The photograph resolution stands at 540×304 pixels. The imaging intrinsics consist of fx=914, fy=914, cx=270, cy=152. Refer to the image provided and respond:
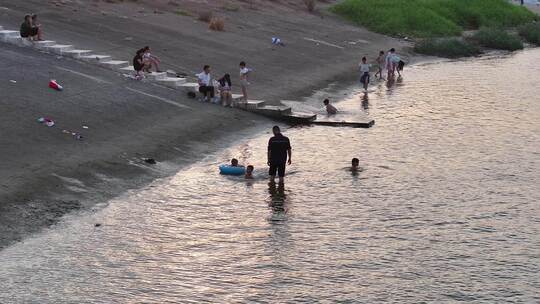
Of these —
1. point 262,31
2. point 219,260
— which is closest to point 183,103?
point 219,260

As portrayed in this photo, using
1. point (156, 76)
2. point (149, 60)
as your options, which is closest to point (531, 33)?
point (149, 60)

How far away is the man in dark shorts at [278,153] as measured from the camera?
24.9m

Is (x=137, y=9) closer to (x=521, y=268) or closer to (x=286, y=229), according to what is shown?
(x=286, y=229)

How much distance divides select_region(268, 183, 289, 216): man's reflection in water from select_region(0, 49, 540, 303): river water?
81mm

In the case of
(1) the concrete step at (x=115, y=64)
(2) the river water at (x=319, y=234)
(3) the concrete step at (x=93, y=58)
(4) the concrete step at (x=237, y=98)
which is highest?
(3) the concrete step at (x=93, y=58)

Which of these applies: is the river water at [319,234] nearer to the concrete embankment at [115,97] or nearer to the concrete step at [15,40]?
the concrete embankment at [115,97]

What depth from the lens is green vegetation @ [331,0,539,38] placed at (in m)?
70.2

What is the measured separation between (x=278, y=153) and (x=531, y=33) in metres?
53.2

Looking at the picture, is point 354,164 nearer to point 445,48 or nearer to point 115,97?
point 115,97

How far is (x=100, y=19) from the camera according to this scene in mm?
47000

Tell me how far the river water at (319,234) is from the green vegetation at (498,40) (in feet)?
117

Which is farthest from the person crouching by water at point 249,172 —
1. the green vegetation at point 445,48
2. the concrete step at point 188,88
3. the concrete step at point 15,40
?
the green vegetation at point 445,48

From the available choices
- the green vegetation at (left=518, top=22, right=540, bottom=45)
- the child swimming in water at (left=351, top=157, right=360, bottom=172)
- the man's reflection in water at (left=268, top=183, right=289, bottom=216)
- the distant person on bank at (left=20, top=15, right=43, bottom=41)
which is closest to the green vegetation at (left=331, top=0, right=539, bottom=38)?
the green vegetation at (left=518, top=22, right=540, bottom=45)

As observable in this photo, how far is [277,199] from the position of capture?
78.5ft
